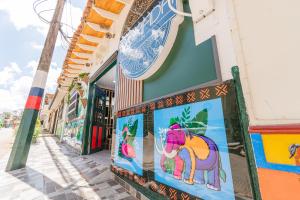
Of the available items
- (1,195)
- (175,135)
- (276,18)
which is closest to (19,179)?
(1,195)

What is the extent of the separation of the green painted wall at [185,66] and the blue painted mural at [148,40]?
0.59 ft

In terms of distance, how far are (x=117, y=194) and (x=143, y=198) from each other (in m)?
0.52

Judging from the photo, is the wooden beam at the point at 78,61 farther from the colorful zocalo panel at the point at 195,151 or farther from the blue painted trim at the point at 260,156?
the blue painted trim at the point at 260,156

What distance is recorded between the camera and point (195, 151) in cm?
154

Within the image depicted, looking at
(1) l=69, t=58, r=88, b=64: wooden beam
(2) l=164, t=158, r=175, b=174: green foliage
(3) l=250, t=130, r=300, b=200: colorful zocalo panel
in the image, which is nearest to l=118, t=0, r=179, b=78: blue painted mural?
(2) l=164, t=158, r=175, b=174: green foliage

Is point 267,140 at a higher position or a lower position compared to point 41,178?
higher

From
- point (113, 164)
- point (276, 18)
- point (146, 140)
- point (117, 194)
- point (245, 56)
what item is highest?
point (276, 18)

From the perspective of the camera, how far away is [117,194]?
2463 mm

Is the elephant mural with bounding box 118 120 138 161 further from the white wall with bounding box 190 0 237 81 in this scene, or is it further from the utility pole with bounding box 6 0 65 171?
the utility pole with bounding box 6 0 65 171

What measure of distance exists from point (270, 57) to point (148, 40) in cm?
167

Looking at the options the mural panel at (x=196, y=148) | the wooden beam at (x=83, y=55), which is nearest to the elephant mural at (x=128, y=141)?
the mural panel at (x=196, y=148)

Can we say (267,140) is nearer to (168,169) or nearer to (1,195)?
(168,169)

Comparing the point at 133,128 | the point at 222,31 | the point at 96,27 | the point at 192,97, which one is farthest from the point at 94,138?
the point at 222,31

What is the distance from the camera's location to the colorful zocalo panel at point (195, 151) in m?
1.32
